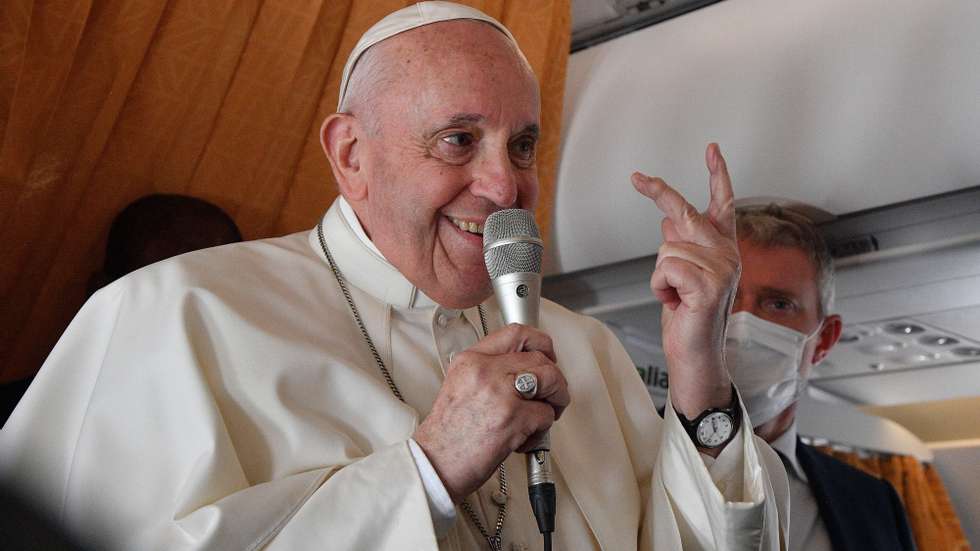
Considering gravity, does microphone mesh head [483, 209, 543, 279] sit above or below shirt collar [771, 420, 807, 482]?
above

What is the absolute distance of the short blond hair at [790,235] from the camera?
3.71m

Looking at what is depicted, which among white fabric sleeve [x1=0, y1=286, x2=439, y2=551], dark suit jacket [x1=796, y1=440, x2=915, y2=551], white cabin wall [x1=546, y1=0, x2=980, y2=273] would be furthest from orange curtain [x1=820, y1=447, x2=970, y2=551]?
white fabric sleeve [x1=0, y1=286, x2=439, y2=551]

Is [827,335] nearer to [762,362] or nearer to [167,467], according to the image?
[762,362]

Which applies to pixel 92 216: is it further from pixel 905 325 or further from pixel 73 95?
pixel 905 325

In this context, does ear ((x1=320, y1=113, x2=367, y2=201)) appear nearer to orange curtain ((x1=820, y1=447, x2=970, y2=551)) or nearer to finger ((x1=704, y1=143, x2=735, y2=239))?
finger ((x1=704, y1=143, x2=735, y2=239))

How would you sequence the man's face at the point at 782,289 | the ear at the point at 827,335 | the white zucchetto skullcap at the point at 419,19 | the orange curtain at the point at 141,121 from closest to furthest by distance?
the white zucchetto skullcap at the point at 419,19 → the orange curtain at the point at 141,121 → the man's face at the point at 782,289 → the ear at the point at 827,335

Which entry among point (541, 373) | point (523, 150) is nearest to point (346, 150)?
point (523, 150)

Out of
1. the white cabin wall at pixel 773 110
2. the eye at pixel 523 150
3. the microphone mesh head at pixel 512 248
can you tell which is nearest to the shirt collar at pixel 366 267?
the eye at pixel 523 150

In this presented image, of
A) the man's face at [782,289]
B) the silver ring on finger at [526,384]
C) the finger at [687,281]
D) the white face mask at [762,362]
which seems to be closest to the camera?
the silver ring on finger at [526,384]

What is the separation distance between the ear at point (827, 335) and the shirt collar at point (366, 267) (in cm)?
186

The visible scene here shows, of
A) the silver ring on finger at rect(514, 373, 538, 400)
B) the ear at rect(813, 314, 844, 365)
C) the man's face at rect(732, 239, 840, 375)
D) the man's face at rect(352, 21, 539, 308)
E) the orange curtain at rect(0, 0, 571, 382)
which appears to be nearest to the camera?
the silver ring on finger at rect(514, 373, 538, 400)

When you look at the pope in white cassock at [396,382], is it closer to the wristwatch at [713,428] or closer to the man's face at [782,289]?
the wristwatch at [713,428]

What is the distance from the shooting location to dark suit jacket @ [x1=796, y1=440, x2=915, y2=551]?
140 inches

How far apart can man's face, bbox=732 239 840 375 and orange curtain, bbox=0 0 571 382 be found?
4.73 ft
